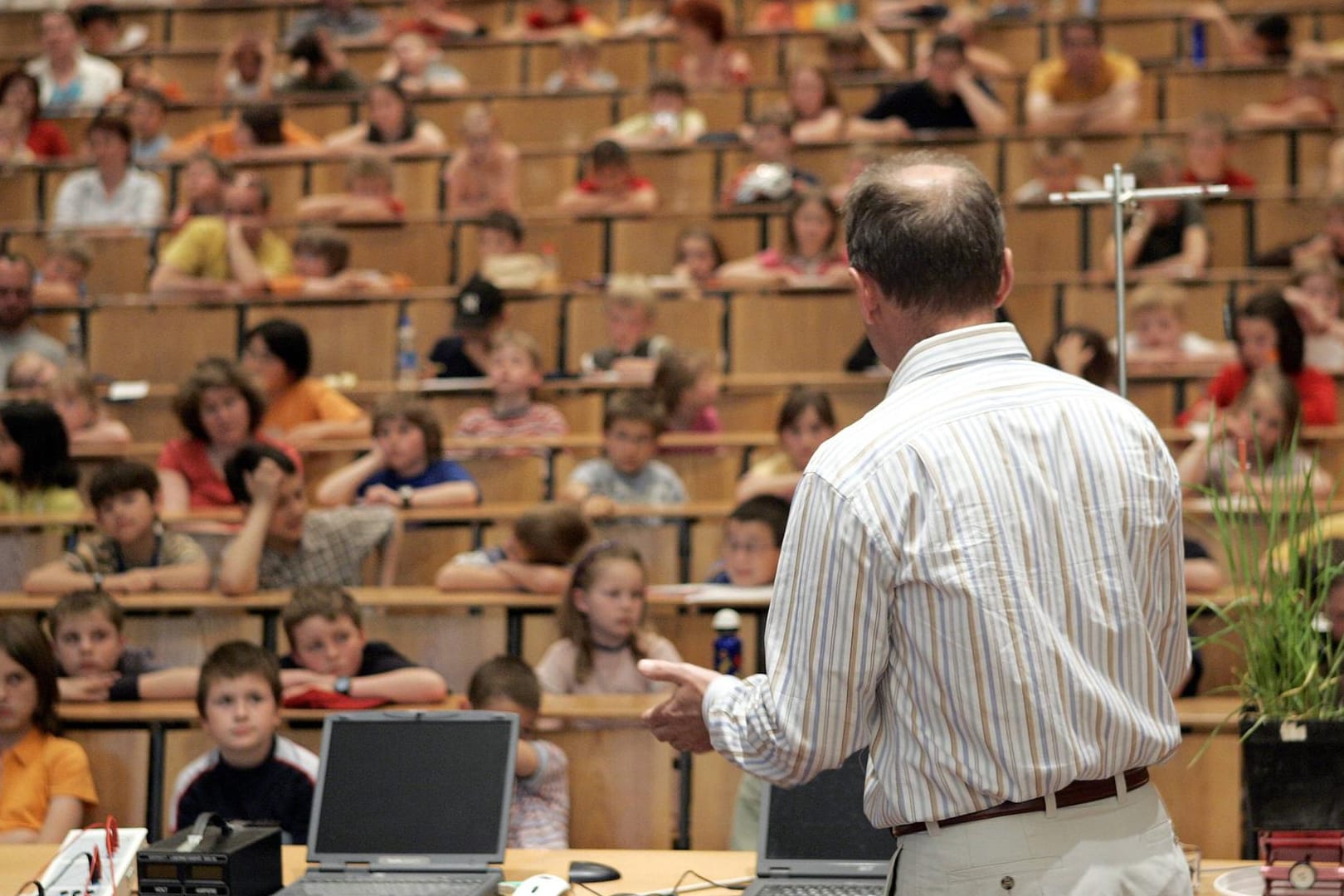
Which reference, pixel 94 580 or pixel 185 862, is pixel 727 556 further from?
pixel 185 862

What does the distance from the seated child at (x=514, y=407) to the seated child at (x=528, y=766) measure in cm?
210

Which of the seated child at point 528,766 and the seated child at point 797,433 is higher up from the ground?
the seated child at point 797,433

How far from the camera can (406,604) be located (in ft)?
11.9

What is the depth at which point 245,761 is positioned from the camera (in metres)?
2.96

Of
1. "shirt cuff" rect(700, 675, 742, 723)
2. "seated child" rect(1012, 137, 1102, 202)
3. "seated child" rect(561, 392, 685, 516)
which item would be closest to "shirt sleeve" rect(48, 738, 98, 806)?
"seated child" rect(561, 392, 685, 516)

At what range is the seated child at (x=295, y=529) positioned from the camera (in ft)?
13.6

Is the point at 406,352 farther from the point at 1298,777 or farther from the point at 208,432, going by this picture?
the point at 1298,777

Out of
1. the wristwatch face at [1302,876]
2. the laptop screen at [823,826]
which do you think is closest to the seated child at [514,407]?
the laptop screen at [823,826]

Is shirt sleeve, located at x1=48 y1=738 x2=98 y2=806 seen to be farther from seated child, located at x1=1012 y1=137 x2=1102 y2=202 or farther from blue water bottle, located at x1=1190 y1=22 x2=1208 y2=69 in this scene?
blue water bottle, located at x1=1190 y1=22 x2=1208 y2=69

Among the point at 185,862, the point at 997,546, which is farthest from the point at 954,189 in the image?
the point at 185,862

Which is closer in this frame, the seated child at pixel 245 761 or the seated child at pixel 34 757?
the seated child at pixel 245 761

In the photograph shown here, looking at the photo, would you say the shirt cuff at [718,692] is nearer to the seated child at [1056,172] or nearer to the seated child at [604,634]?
the seated child at [604,634]

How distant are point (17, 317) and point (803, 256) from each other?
266 cm

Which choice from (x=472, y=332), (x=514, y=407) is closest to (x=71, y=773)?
(x=514, y=407)
